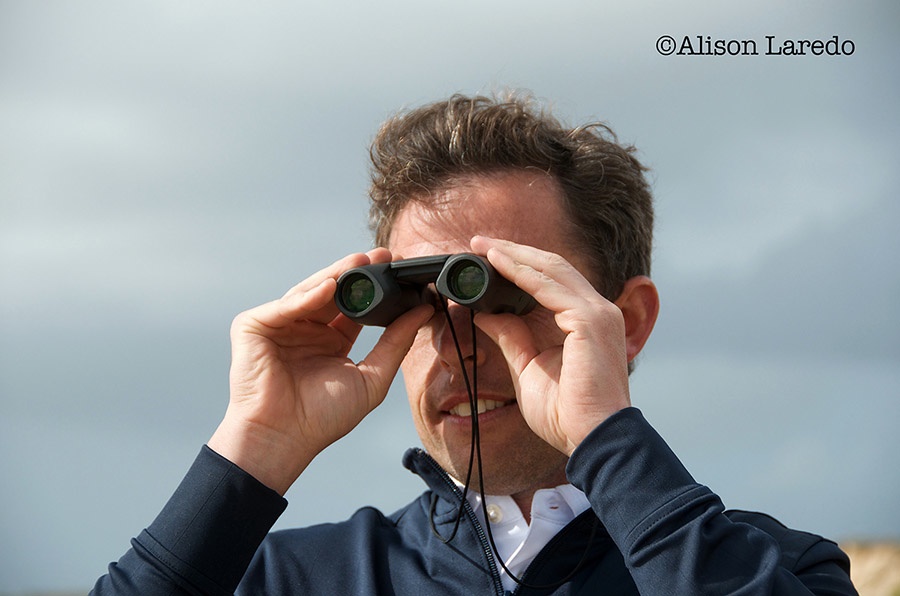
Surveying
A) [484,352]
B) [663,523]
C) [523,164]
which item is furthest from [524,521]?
[523,164]

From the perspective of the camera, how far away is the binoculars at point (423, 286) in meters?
2.55

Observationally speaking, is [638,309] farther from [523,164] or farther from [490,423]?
[490,423]

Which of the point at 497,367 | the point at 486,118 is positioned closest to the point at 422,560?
the point at 497,367

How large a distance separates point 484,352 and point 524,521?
49 centimetres

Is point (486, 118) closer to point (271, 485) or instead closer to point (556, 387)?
point (556, 387)

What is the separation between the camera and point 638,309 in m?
3.23

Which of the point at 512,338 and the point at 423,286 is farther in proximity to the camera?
the point at 423,286

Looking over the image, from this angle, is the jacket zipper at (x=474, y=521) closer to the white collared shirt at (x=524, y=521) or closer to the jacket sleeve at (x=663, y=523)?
the white collared shirt at (x=524, y=521)

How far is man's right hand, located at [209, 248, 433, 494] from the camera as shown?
2.65m

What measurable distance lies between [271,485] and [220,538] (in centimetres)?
21

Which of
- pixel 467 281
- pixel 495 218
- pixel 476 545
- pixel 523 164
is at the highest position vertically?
pixel 523 164

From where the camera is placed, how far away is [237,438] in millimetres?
2645

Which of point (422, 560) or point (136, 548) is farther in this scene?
point (422, 560)

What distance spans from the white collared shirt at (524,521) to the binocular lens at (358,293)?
0.66 metres
